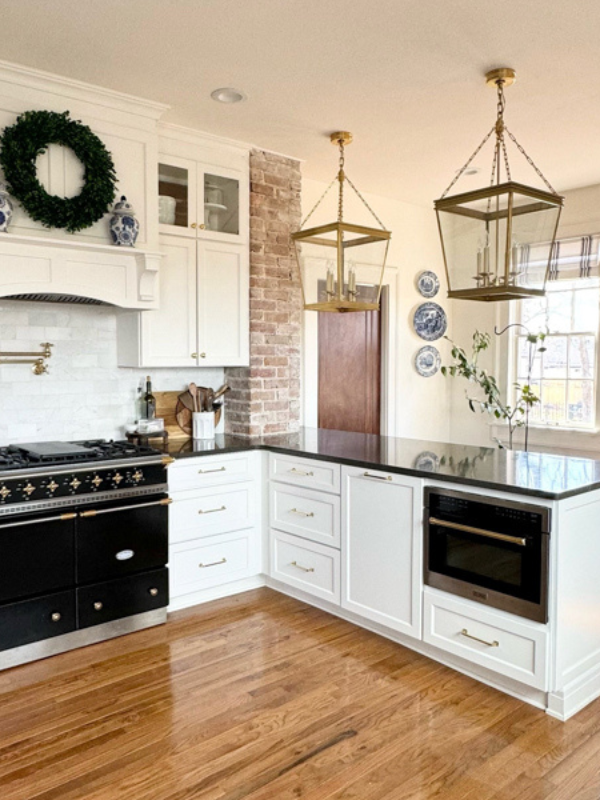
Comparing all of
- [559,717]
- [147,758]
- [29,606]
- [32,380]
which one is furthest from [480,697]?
[32,380]

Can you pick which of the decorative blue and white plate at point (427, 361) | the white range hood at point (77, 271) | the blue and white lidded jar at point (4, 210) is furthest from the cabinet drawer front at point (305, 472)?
the decorative blue and white plate at point (427, 361)

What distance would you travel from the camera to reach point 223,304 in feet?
12.9

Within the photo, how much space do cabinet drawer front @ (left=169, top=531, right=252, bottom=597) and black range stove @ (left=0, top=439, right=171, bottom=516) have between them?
0.44m

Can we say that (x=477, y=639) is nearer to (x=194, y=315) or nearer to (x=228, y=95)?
(x=194, y=315)

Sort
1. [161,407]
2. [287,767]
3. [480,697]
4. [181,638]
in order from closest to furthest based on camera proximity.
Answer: [287,767] < [480,697] < [181,638] < [161,407]

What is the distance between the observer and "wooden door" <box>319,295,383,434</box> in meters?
4.99

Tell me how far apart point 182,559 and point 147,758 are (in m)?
1.36

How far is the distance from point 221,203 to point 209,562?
215 centimetres

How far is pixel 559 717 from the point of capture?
2.45m

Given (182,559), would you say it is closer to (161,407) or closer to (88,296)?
(161,407)

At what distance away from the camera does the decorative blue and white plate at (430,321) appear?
5.59 m

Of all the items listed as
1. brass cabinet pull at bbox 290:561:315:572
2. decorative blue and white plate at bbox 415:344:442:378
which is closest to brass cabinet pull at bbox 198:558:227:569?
brass cabinet pull at bbox 290:561:315:572

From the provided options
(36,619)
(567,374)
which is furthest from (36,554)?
(567,374)

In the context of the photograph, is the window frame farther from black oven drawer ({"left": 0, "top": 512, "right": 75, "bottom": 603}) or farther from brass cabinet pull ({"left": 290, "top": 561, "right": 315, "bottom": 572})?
black oven drawer ({"left": 0, "top": 512, "right": 75, "bottom": 603})
